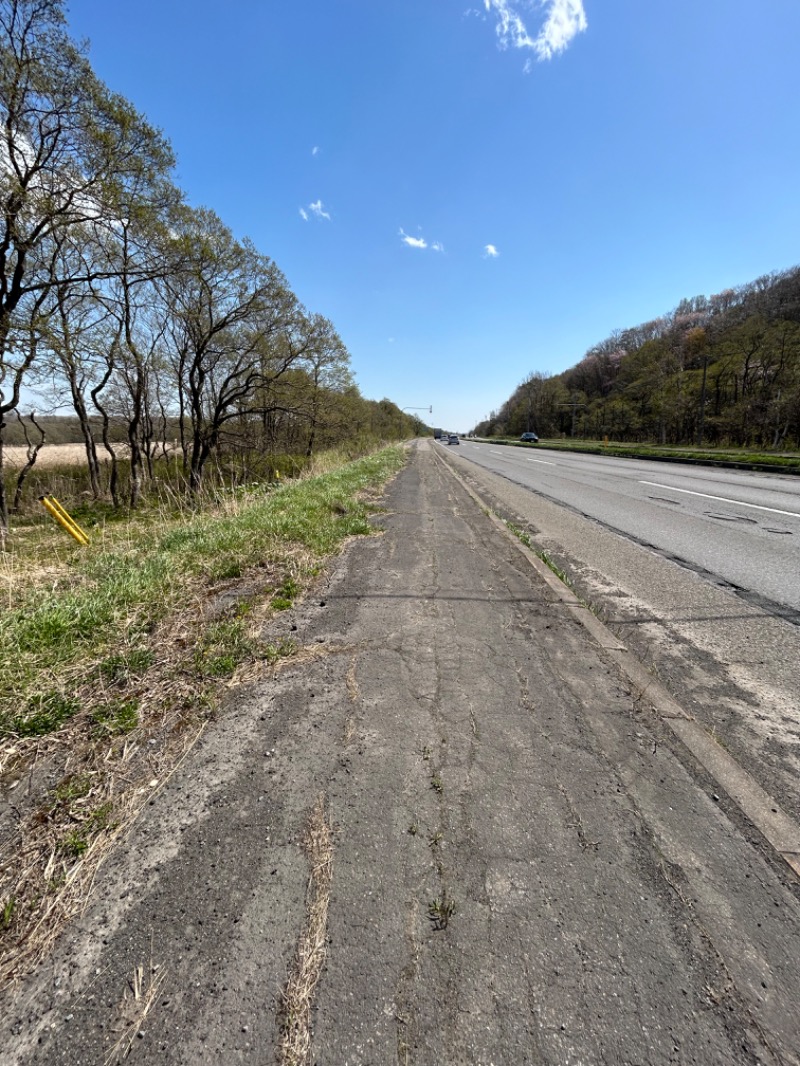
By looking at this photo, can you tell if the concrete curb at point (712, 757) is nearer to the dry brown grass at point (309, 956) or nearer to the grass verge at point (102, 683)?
the dry brown grass at point (309, 956)

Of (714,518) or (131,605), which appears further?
(714,518)

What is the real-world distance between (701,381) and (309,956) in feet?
166

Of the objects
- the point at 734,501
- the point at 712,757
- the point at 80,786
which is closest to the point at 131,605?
the point at 80,786

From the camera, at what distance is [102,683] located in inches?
98.3

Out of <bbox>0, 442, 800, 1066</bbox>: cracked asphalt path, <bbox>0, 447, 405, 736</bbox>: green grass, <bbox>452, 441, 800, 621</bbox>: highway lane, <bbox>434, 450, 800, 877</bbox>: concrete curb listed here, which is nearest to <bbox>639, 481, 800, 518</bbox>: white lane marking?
<bbox>452, 441, 800, 621</bbox>: highway lane

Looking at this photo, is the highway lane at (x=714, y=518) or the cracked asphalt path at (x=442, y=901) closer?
the cracked asphalt path at (x=442, y=901)

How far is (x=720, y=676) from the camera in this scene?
9.53 ft

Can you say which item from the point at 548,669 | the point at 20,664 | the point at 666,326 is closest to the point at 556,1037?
the point at 548,669

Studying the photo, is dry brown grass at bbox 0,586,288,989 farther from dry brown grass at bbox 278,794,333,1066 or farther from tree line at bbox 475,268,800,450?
tree line at bbox 475,268,800,450

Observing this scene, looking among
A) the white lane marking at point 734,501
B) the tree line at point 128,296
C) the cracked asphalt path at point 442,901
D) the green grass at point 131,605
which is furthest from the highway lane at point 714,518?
the tree line at point 128,296

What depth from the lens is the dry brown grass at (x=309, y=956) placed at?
1.06 m

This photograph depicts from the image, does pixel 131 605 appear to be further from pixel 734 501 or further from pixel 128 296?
pixel 128 296

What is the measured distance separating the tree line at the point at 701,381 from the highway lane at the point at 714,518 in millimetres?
22583

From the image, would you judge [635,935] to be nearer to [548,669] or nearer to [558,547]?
[548,669]
